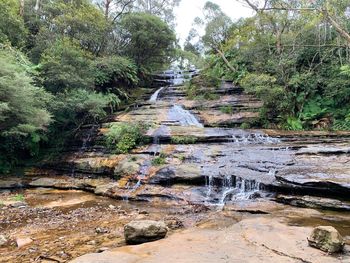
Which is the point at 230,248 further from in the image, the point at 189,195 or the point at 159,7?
the point at 159,7

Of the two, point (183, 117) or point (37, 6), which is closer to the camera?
point (183, 117)

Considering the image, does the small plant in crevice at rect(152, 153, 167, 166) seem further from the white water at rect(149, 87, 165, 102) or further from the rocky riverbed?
the white water at rect(149, 87, 165, 102)

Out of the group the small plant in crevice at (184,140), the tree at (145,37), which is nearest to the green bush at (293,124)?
the small plant in crevice at (184,140)

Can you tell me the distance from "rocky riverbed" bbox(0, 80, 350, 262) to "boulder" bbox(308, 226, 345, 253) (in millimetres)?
116

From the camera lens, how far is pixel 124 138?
12.1m

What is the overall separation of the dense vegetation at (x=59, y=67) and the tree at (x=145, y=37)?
0.21 feet

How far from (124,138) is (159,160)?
226cm

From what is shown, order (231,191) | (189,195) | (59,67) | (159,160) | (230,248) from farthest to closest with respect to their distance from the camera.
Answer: (59,67)
(159,160)
(189,195)
(231,191)
(230,248)

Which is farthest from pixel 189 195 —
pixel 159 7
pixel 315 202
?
pixel 159 7

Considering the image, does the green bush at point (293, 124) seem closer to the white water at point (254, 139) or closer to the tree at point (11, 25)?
the white water at point (254, 139)

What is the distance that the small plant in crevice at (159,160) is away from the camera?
1049cm

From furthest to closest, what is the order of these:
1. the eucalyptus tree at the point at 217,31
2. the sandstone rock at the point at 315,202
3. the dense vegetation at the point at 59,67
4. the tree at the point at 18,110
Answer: the eucalyptus tree at the point at 217,31 → the dense vegetation at the point at 59,67 → the tree at the point at 18,110 → the sandstone rock at the point at 315,202

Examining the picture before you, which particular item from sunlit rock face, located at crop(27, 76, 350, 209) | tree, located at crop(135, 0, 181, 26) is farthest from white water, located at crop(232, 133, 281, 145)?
tree, located at crop(135, 0, 181, 26)

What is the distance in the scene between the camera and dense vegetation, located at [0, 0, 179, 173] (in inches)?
419
